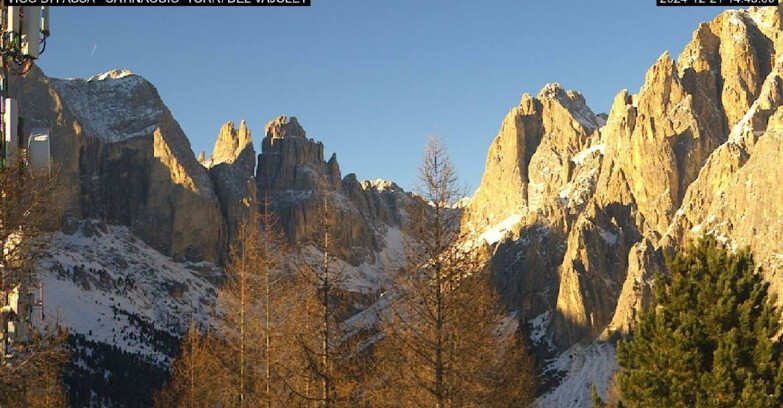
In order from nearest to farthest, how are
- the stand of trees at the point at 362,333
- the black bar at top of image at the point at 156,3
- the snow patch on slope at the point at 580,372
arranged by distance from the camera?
the black bar at top of image at the point at 156,3, the stand of trees at the point at 362,333, the snow patch on slope at the point at 580,372

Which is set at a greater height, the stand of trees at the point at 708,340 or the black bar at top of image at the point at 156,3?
the black bar at top of image at the point at 156,3

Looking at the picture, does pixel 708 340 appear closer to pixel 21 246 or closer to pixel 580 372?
pixel 21 246

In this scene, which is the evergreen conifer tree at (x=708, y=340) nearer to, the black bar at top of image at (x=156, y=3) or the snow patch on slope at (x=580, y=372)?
the black bar at top of image at (x=156, y=3)

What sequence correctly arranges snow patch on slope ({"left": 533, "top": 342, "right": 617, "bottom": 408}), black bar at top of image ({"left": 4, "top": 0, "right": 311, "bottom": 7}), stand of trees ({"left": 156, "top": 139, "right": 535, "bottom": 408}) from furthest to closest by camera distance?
snow patch on slope ({"left": 533, "top": 342, "right": 617, "bottom": 408})
stand of trees ({"left": 156, "top": 139, "right": 535, "bottom": 408})
black bar at top of image ({"left": 4, "top": 0, "right": 311, "bottom": 7})

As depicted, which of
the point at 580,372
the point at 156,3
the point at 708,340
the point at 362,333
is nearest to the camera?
the point at 156,3

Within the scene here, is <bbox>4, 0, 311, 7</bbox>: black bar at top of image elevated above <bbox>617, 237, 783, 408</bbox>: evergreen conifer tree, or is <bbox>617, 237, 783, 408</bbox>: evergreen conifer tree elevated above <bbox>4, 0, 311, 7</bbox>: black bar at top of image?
<bbox>4, 0, 311, 7</bbox>: black bar at top of image

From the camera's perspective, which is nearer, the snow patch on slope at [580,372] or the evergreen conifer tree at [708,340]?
the evergreen conifer tree at [708,340]

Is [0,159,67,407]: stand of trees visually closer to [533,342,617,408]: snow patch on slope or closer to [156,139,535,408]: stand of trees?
[156,139,535,408]: stand of trees

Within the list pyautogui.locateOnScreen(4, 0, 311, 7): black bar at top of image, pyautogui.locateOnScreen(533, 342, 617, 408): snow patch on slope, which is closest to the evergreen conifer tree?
pyautogui.locateOnScreen(4, 0, 311, 7): black bar at top of image

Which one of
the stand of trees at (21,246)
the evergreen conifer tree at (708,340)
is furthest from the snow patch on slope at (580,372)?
the stand of trees at (21,246)

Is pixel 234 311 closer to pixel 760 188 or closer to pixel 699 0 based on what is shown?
pixel 699 0

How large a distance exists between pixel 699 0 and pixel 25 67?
14.0m

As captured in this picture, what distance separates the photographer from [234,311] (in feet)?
98.4


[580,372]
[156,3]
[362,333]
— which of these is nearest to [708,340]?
[362,333]
